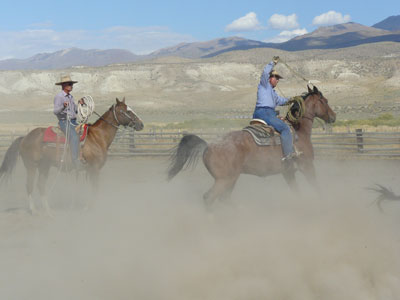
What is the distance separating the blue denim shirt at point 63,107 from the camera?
847 centimetres

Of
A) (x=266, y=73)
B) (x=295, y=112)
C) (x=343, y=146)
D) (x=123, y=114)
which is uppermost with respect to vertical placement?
(x=266, y=73)

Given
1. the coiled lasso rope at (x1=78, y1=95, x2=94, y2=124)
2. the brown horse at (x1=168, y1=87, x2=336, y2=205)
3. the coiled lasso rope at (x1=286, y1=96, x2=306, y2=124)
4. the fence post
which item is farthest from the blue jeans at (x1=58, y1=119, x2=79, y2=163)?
the fence post

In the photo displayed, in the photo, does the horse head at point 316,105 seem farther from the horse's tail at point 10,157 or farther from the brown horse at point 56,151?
the horse's tail at point 10,157

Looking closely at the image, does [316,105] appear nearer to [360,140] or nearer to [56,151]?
[56,151]

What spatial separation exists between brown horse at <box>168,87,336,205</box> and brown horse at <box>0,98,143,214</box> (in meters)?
1.70

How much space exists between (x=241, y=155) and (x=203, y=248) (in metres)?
1.87

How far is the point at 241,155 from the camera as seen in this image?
760cm

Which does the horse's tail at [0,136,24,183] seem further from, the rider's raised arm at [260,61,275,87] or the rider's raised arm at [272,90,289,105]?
the rider's raised arm at [272,90,289,105]

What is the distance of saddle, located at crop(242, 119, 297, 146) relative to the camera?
7802 mm

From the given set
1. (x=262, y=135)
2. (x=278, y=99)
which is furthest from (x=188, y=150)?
(x=278, y=99)

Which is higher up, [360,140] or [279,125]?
[279,125]

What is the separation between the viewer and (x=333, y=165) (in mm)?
14633

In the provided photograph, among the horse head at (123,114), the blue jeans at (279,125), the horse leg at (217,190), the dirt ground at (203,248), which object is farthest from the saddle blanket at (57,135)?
the blue jeans at (279,125)

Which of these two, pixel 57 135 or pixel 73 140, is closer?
pixel 73 140
